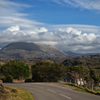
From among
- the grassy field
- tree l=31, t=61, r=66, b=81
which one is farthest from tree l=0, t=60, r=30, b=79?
the grassy field

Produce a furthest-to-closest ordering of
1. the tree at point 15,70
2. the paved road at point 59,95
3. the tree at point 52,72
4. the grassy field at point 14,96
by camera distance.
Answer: the tree at point 15,70 < the tree at point 52,72 < the paved road at point 59,95 < the grassy field at point 14,96

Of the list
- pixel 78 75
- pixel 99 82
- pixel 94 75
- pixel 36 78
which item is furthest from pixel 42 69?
pixel 99 82

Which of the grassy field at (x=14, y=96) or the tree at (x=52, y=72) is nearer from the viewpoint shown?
the grassy field at (x=14, y=96)

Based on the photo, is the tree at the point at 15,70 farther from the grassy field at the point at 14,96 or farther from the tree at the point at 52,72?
the grassy field at the point at 14,96

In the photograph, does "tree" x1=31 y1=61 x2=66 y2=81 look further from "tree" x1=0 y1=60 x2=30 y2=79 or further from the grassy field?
the grassy field

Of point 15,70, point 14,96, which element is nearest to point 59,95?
point 14,96

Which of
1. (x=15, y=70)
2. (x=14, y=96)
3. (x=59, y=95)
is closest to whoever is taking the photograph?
(x=14, y=96)

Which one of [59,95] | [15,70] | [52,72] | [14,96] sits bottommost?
[59,95]

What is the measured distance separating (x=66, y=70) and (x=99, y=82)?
20.3 metres

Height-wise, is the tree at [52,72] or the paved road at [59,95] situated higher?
the tree at [52,72]

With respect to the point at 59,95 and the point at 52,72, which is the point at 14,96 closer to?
the point at 59,95

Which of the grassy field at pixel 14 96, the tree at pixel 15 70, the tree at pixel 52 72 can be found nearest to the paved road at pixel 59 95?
the grassy field at pixel 14 96

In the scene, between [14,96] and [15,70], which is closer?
[14,96]

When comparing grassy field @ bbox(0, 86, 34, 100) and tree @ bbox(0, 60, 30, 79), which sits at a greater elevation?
tree @ bbox(0, 60, 30, 79)
